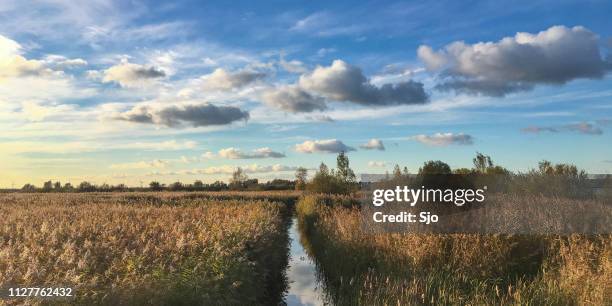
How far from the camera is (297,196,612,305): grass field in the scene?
11602 millimetres

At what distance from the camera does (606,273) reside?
11.9m

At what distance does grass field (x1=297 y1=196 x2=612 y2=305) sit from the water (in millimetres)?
460

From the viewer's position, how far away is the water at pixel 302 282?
1539 cm

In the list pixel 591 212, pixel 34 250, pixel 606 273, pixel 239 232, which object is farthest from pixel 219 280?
pixel 591 212

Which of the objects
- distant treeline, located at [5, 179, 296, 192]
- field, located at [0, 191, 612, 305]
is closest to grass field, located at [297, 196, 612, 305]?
field, located at [0, 191, 612, 305]

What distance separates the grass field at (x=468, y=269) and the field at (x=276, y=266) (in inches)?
1.5

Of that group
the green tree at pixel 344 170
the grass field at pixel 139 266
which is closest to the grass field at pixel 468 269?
the grass field at pixel 139 266

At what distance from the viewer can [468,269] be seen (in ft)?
46.9

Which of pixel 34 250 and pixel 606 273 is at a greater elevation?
pixel 34 250

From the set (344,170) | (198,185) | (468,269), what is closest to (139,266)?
(468,269)

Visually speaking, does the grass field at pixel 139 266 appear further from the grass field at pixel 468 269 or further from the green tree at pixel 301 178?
the green tree at pixel 301 178

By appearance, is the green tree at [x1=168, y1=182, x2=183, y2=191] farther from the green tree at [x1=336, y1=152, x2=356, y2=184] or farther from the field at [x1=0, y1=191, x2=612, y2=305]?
the field at [x1=0, y1=191, x2=612, y2=305]

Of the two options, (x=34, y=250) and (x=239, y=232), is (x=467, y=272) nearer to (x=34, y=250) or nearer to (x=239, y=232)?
(x=239, y=232)

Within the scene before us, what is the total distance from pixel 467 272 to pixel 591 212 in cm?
612
